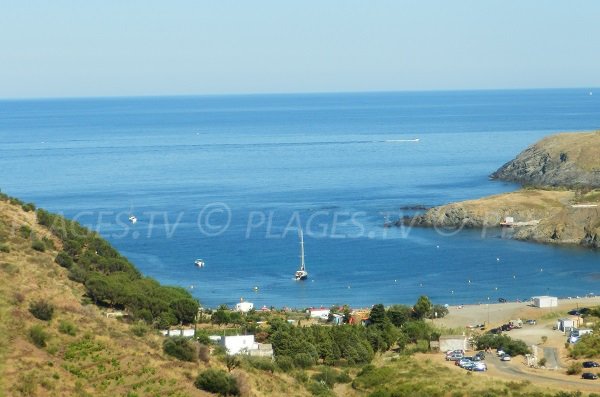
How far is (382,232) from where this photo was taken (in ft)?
255

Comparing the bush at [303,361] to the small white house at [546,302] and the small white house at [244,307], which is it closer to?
the small white house at [244,307]

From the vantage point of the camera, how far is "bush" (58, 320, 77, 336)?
966 inches

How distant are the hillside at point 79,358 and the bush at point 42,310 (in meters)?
0.14

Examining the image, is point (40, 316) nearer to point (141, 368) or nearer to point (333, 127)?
point (141, 368)

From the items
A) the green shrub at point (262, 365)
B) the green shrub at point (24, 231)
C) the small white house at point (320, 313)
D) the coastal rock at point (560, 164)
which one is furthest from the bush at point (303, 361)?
the coastal rock at point (560, 164)

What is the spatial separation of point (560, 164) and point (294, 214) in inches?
1393

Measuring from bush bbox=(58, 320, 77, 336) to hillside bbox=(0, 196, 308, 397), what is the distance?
0.02 metres

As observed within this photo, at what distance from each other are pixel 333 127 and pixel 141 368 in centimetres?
17614

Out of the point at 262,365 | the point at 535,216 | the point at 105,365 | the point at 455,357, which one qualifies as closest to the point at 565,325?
the point at 455,357

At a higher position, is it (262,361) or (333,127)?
(333,127)

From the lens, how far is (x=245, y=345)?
36.2 m

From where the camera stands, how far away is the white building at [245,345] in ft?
115

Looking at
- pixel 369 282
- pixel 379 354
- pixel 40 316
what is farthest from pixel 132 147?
pixel 40 316

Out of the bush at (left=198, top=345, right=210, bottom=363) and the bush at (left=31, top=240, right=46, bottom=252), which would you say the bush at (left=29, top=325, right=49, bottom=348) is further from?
the bush at (left=31, top=240, right=46, bottom=252)
